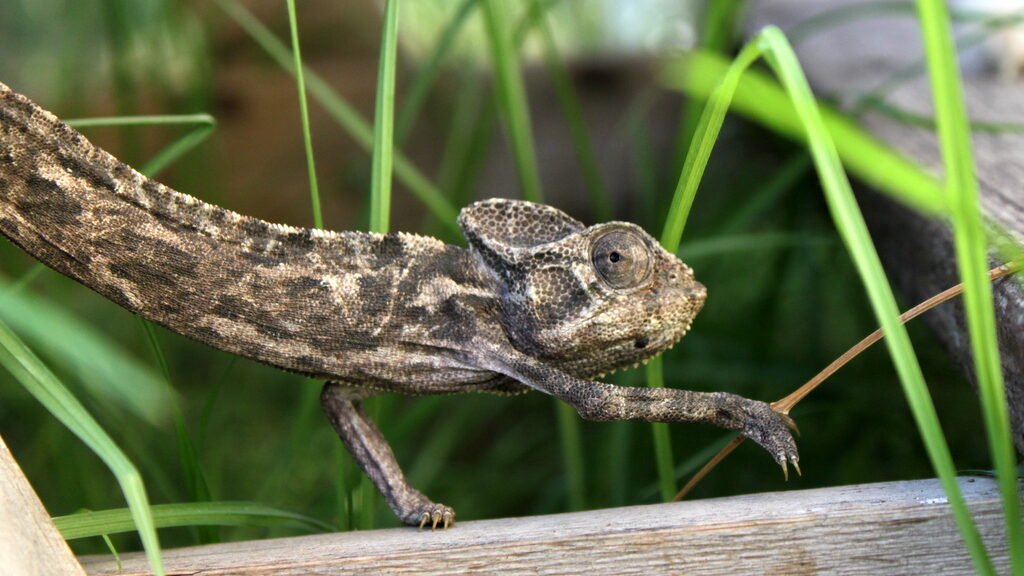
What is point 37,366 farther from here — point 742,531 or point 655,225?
point 655,225

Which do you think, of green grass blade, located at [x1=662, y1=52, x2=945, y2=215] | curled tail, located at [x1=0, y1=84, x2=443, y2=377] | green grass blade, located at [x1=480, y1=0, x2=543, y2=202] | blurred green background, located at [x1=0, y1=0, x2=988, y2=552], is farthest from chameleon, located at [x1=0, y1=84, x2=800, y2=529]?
green grass blade, located at [x1=662, y1=52, x2=945, y2=215]

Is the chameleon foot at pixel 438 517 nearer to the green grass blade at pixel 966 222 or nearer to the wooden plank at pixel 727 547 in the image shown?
the wooden plank at pixel 727 547

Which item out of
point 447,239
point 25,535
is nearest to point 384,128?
point 25,535

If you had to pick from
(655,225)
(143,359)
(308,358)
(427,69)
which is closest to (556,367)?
(308,358)

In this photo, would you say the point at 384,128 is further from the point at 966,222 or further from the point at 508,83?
the point at 966,222

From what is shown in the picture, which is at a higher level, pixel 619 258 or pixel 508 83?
pixel 508 83

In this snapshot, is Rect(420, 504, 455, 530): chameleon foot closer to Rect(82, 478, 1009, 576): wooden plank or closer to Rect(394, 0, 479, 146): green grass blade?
Rect(82, 478, 1009, 576): wooden plank

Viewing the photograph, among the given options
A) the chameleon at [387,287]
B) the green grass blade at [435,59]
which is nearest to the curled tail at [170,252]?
the chameleon at [387,287]
